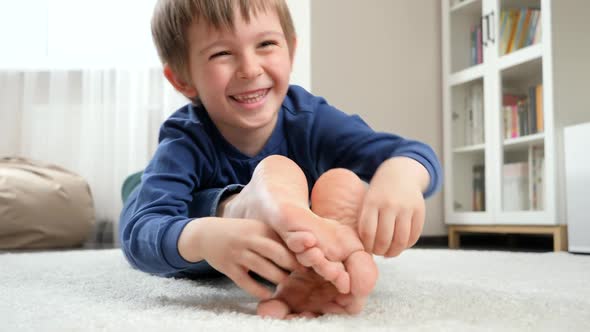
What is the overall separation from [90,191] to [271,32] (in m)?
1.70

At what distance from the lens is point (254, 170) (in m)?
0.72

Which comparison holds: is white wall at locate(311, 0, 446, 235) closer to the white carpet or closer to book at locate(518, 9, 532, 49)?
book at locate(518, 9, 532, 49)

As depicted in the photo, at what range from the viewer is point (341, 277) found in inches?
19.7

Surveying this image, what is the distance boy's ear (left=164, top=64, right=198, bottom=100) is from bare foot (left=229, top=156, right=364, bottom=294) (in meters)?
0.34

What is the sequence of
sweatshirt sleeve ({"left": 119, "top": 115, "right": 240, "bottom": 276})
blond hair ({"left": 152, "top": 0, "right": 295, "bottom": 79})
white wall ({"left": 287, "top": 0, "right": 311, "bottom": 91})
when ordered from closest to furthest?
sweatshirt sleeve ({"left": 119, "top": 115, "right": 240, "bottom": 276}) < blond hair ({"left": 152, "top": 0, "right": 295, "bottom": 79}) < white wall ({"left": 287, "top": 0, "right": 311, "bottom": 91})

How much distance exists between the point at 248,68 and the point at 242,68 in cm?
1

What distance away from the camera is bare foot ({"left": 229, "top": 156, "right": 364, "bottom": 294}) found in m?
0.50

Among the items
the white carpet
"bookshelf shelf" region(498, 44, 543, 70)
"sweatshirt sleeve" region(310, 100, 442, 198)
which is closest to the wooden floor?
"bookshelf shelf" region(498, 44, 543, 70)

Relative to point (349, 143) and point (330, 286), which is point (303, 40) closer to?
point (349, 143)

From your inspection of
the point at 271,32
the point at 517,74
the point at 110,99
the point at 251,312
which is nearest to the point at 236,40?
the point at 271,32

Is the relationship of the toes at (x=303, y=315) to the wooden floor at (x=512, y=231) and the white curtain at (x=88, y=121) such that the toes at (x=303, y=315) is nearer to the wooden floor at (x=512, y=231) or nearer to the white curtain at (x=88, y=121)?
the wooden floor at (x=512, y=231)

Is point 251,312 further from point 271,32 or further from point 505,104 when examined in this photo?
point 505,104

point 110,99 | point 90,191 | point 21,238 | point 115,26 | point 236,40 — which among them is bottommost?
point 21,238

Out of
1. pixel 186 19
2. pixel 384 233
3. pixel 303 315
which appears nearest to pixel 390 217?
pixel 384 233
